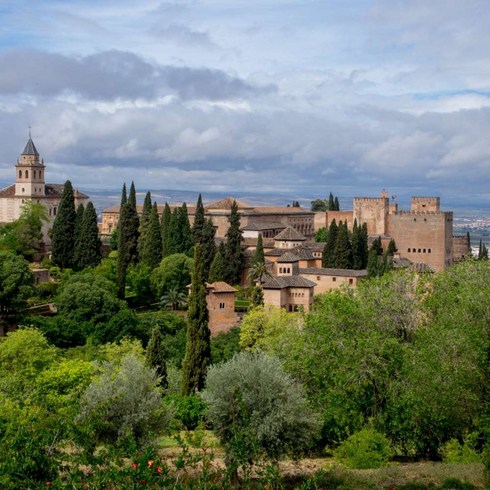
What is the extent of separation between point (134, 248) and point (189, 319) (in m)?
22.8

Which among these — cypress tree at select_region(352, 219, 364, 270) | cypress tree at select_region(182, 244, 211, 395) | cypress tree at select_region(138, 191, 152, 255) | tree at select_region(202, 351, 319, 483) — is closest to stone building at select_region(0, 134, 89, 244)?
cypress tree at select_region(138, 191, 152, 255)

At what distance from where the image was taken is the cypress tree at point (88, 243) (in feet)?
164

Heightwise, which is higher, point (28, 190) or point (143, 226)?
point (28, 190)

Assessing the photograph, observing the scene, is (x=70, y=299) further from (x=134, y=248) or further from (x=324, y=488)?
(x=324, y=488)

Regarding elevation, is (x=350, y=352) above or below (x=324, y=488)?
above

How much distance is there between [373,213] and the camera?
244ft

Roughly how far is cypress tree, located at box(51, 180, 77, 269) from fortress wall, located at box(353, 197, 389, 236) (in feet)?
105

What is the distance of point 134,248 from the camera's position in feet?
171

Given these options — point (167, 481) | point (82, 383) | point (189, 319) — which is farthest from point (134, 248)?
point (167, 481)

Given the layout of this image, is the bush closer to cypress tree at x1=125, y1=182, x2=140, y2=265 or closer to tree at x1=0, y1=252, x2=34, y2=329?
tree at x1=0, y1=252, x2=34, y2=329

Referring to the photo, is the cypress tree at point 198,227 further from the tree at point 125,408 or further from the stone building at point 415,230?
the tree at point 125,408

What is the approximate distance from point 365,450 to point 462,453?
221cm

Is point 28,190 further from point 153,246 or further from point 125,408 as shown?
point 125,408

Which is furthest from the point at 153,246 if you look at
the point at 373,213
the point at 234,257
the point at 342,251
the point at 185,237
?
the point at 373,213
